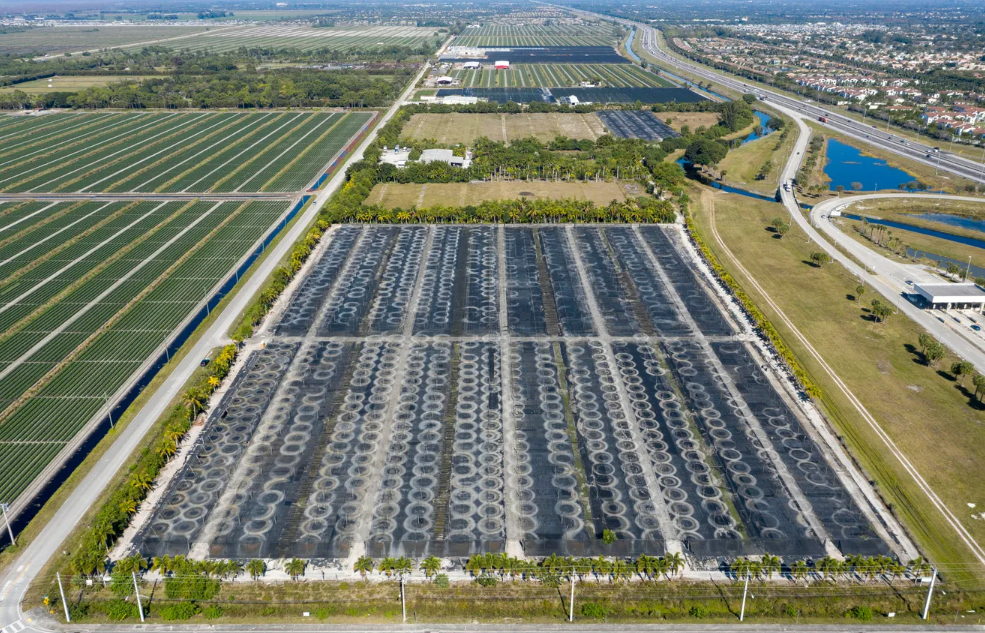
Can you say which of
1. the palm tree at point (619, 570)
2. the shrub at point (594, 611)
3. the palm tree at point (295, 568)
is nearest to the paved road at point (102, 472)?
the palm tree at point (295, 568)

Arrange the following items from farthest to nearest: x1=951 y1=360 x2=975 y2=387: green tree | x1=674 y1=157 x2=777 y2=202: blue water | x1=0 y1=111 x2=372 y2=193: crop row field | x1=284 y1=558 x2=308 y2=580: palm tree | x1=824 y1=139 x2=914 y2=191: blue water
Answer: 1. x1=824 y1=139 x2=914 y2=191: blue water
2. x1=0 y1=111 x2=372 y2=193: crop row field
3. x1=674 y1=157 x2=777 y2=202: blue water
4. x1=951 y1=360 x2=975 y2=387: green tree
5. x1=284 y1=558 x2=308 y2=580: palm tree

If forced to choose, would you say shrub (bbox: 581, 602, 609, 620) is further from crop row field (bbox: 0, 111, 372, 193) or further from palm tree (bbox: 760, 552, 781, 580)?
crop row field (bbox: 0, 111, 372, 193)

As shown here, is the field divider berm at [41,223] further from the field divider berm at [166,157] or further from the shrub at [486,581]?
the shrub at [486,581]

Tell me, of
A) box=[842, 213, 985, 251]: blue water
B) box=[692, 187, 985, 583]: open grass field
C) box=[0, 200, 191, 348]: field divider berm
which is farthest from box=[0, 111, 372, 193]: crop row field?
box=[842, 213, 985, 251]: blue water

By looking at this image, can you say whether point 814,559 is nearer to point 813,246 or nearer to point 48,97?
point 813,246

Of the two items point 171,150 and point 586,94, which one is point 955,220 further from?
point 171,150

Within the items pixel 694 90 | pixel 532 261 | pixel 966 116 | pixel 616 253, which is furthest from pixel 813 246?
pixel 694 90
